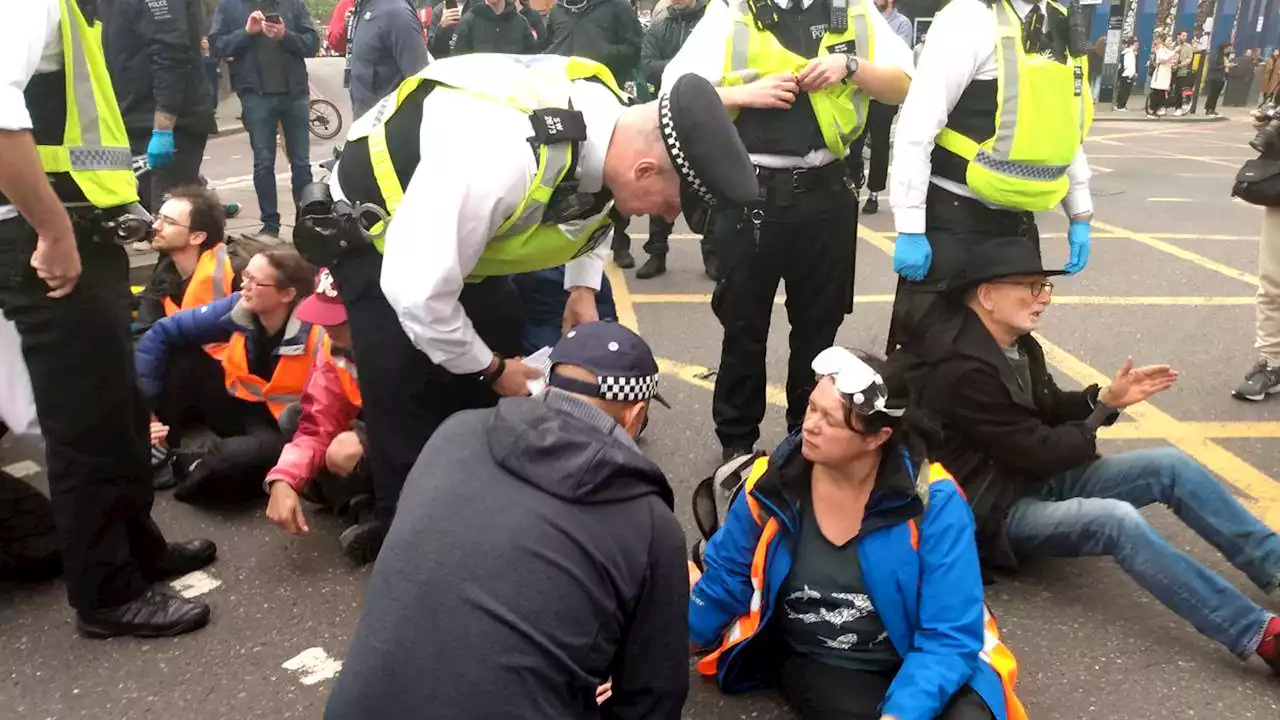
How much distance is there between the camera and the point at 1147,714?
2.50 metres

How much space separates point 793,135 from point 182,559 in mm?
2328

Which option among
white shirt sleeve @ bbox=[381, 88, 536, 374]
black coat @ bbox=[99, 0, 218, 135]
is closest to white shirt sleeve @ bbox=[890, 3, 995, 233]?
white shirt sleeve @ bbox=[381, 88, 536, 374]

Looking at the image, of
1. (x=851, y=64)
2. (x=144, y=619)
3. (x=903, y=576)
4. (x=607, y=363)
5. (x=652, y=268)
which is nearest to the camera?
(x=607, y=363)

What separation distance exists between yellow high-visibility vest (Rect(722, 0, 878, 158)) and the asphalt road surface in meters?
1.36

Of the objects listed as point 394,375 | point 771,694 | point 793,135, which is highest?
point 793,135

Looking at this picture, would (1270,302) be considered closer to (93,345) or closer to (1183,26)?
(93,345)

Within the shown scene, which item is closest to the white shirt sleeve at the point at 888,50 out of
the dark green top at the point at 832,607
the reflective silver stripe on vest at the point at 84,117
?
the dark green top at the point at 832,607

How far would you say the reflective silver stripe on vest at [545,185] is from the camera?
2.08 meters

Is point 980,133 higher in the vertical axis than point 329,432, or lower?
higher

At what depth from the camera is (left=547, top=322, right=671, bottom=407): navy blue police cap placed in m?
1.75

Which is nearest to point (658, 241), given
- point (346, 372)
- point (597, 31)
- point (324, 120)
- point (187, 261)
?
point (597, 31)

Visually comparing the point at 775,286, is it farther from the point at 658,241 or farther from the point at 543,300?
the point at 658,241

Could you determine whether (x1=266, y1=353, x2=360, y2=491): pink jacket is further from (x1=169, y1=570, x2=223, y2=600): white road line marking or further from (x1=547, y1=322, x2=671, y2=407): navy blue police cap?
(x1=547, y1=322, x2=671, y2=407): navy blue police cap

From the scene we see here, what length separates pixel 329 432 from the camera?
10.3 feet
